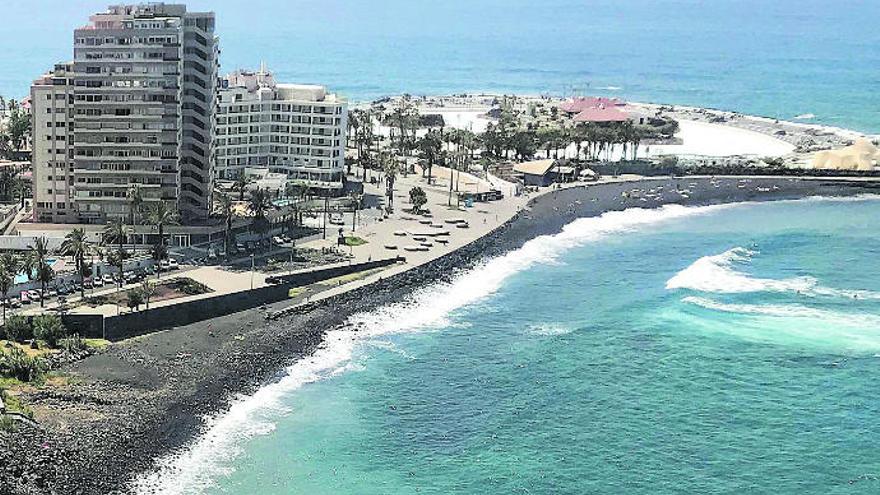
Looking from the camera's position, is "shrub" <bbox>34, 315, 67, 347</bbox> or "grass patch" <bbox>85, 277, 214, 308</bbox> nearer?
"shrub" <bbox>34, 315, 67, 347</bbox>

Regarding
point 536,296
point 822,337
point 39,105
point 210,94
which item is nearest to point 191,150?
point 210,94

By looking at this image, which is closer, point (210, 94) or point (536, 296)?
point (536, 296)

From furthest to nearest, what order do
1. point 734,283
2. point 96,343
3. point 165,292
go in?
point 734,283 < point 165,292 < point 96,343

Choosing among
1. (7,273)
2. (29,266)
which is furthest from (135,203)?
(7,273)

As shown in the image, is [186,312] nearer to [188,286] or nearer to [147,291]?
[147,291]

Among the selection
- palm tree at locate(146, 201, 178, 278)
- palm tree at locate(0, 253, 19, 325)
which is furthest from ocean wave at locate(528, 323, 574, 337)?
palm tree at locate(0, 253, 19, 325)

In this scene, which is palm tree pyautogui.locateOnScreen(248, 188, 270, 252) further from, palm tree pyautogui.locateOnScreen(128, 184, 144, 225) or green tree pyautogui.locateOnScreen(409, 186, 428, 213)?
green tree pyautogui.locateOnScreen(409, 186, 428, 213)

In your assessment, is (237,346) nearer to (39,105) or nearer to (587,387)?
(587,387)
